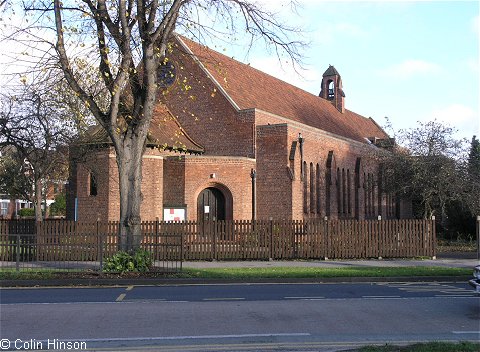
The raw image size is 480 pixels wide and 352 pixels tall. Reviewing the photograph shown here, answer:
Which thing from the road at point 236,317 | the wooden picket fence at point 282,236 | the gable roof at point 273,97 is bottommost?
the road at point 236,317

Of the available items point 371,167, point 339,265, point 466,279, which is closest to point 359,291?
point 466,279

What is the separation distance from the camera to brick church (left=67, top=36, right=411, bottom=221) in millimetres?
25406

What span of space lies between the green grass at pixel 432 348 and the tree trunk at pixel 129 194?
10.7m

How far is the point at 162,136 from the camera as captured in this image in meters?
27.4

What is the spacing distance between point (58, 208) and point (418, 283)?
170 ft

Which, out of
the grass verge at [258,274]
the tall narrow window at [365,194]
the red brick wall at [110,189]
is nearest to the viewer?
the grass verge at [258,274]

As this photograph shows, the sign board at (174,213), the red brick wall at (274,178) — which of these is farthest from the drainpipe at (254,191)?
the sign board at (174,213)

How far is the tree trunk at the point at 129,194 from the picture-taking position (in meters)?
16.1

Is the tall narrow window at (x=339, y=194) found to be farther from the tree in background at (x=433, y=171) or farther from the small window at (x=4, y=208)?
the small window at (x=4, y=208)

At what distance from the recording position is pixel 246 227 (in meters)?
21.6

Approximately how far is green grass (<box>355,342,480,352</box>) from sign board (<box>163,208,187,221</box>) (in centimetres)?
1864

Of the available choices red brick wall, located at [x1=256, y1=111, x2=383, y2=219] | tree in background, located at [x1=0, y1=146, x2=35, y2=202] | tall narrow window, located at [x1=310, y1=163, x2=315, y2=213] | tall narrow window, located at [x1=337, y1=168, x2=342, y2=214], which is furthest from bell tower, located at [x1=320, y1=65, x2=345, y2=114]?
tree in background, located at [x1=0, y1=146, x2=35, y2=202]

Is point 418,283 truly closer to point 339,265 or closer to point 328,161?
point 339,265

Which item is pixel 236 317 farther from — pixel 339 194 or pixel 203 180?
pixel 339 194
